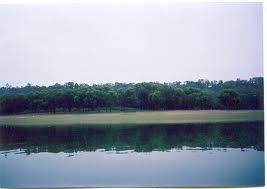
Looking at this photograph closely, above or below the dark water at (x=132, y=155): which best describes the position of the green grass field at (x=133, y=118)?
above

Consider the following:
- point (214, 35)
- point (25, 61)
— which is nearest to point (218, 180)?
point (214, 35)

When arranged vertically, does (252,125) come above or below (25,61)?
below

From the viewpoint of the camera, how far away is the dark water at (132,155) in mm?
4066

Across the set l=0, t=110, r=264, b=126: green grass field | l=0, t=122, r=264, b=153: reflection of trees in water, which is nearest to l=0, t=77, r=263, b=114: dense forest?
l=0, t=110, r=264, b=126: green grass field

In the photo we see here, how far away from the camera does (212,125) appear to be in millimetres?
4207

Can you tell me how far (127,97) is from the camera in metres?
4.20

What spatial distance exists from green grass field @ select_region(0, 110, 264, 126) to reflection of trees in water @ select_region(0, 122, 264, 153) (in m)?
0.05

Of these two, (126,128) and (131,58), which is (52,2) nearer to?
(131,58)

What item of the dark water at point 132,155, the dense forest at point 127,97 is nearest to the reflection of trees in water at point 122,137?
the dark water at point 132,155

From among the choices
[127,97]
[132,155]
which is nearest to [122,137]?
[132,155]

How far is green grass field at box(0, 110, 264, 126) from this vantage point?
419 centimetres

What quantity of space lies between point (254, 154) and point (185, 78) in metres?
1.00

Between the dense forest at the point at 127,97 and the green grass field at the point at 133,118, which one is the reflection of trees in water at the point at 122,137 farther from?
the dense forest at the point at 127,97

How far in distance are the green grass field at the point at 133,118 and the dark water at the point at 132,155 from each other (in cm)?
6
